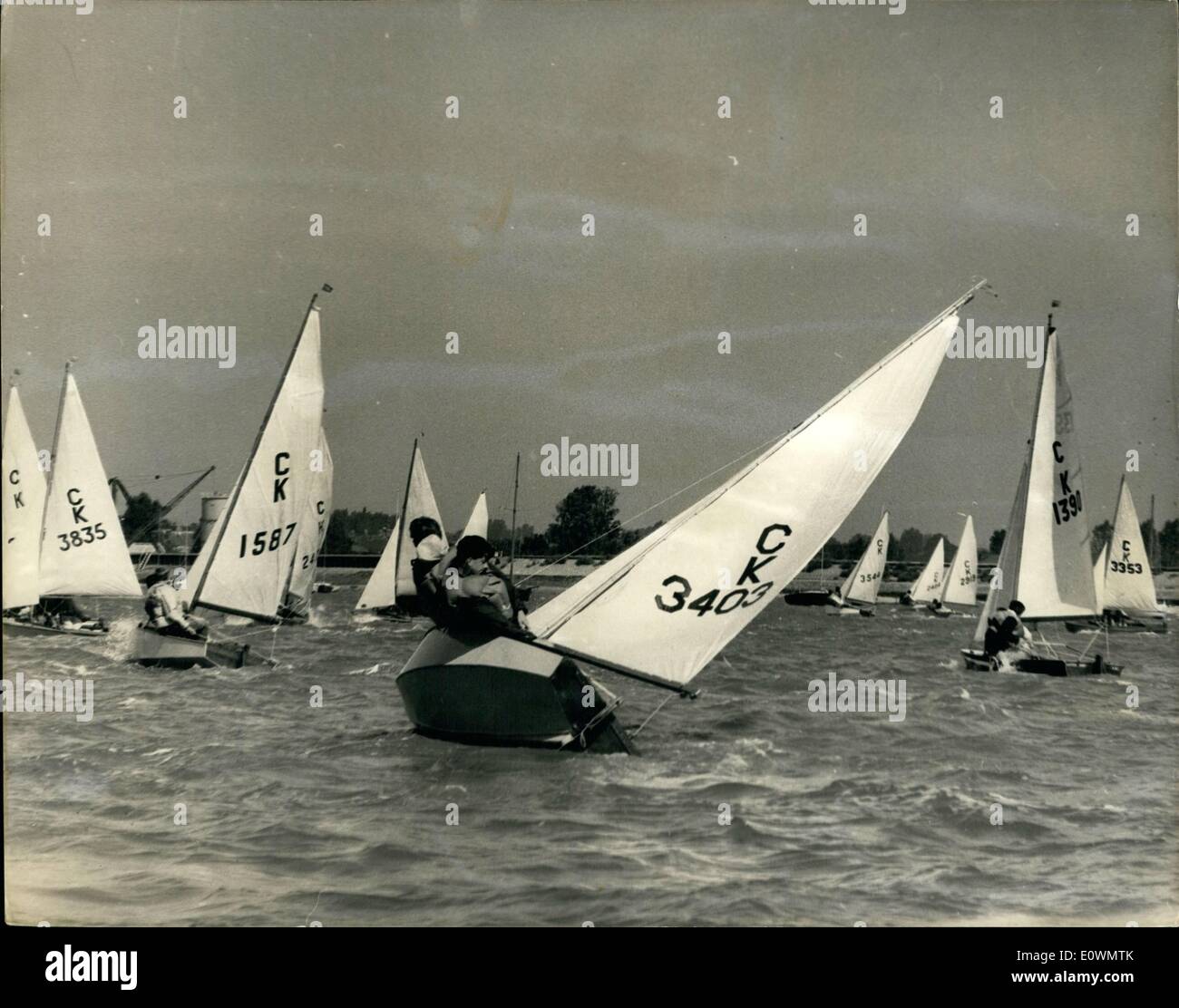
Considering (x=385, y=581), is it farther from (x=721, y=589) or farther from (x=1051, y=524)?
(x=1051, y=524)

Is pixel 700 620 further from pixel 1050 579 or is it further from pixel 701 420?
pixel 1050 579

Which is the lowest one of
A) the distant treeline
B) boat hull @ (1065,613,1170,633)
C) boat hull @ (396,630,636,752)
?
boat hull @ (396,630,636,752)

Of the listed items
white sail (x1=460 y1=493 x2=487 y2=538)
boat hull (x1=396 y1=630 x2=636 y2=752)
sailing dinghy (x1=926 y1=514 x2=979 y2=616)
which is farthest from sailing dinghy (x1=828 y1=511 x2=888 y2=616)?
white sail (x1=460 y1=493 x2=487 y2=538)

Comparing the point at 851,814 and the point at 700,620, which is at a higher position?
the point at 700,620

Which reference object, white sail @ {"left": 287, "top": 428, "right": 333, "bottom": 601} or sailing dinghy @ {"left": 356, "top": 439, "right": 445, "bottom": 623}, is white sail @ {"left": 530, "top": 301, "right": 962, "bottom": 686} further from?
white sail @ {"left": 287, "top": 428, "right": 333, "bottom": 601}
